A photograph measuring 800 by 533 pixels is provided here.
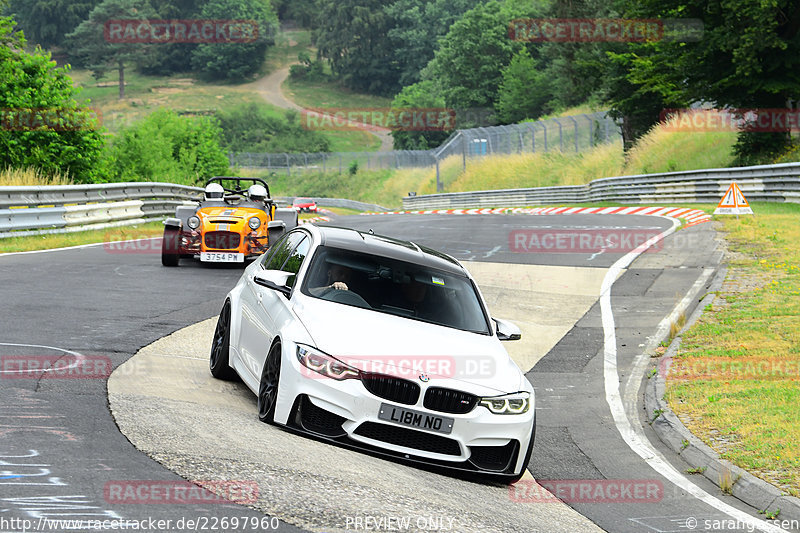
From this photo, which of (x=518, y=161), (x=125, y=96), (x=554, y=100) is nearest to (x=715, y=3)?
(x=518, y=161)

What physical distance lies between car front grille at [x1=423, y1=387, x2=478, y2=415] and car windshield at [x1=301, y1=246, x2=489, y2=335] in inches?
44.5

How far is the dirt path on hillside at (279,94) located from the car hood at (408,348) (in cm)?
13661

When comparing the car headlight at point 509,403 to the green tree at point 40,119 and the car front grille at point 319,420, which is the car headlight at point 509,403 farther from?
the green tree at point 40,119

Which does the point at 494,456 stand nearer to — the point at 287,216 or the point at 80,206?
the point at 287,216

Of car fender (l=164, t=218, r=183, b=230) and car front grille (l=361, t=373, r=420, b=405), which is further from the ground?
car front grille (l=361, t=373, r=420, b=405)

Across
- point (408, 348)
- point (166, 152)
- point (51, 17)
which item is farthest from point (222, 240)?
point (51, 17)

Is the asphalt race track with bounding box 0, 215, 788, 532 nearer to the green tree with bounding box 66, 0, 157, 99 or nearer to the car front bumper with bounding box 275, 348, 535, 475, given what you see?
the car front bumper with bounding box 275, 348, 535, 475

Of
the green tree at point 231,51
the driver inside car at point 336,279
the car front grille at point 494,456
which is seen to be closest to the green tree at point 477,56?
the green tree at point 231,51

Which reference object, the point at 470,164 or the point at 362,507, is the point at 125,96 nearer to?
the point at 470,164

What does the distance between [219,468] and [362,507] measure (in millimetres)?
934

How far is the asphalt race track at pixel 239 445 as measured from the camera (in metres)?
5.47

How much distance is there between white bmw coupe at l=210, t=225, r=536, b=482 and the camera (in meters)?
6.96

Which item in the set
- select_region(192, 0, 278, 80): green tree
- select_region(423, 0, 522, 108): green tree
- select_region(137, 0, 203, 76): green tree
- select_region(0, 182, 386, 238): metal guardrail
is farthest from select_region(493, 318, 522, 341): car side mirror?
select_region(137, 0, 203, 76): green tree

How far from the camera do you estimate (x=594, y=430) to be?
9.40 metres
